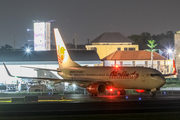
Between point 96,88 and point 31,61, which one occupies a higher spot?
point 31,61

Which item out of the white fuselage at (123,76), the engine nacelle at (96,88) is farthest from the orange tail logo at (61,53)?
the engine nacelle at (96,88)

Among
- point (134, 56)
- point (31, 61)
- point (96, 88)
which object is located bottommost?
point (96, 88)

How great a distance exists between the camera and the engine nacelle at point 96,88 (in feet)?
139

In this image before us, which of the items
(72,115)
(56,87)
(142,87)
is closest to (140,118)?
(72,115)

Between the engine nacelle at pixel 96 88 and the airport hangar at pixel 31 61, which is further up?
the airport hangar at pixel 31 61

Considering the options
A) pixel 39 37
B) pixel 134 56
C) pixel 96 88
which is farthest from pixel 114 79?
pixel 134 56

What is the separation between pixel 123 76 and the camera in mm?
43312

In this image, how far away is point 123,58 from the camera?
439 ft

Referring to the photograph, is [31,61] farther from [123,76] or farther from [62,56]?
[123,76]

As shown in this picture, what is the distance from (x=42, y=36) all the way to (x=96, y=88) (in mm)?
79861

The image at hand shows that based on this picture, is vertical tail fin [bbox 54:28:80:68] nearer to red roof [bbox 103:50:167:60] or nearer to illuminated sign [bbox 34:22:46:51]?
illuminated sign [bbox 34:22:46:51]

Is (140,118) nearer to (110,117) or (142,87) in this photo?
(110,117)

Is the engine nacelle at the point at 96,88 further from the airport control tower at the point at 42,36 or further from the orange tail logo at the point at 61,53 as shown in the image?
the airport control tower at the point at 42,36

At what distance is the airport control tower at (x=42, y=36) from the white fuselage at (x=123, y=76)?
238 feet
